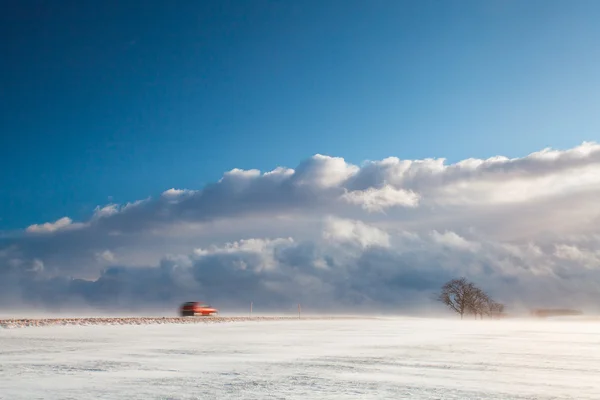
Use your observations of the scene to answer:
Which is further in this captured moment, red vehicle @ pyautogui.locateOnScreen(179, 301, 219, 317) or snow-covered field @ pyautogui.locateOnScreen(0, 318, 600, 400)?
red vehicle @ pyautogui.locateOnScreen(179, 301, 219, 317)

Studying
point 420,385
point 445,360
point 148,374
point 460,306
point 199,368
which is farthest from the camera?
point 460,306

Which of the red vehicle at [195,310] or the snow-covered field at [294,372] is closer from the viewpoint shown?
the snow-covered field at [294,372]

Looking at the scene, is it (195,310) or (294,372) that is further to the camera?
(195,310)

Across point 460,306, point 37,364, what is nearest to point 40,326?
point 37,364

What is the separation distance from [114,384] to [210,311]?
4783cm

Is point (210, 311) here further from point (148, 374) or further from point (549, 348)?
point (148, 374)

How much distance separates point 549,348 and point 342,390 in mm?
11790

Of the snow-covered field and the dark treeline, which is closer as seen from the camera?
the snow-covered field

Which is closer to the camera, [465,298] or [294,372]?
[294,372]

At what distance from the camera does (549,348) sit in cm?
1800

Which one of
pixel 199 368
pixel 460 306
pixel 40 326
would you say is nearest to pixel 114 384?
pixel 199 368

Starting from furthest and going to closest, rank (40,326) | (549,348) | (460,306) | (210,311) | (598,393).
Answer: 1. (460,306)
2. (210,311)
3. (40,326)
4. (549,348)
5. (598,393)

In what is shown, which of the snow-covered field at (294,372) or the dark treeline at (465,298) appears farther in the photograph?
the dark treeline at (465,298)

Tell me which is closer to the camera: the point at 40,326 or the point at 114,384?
the point at 114,384
